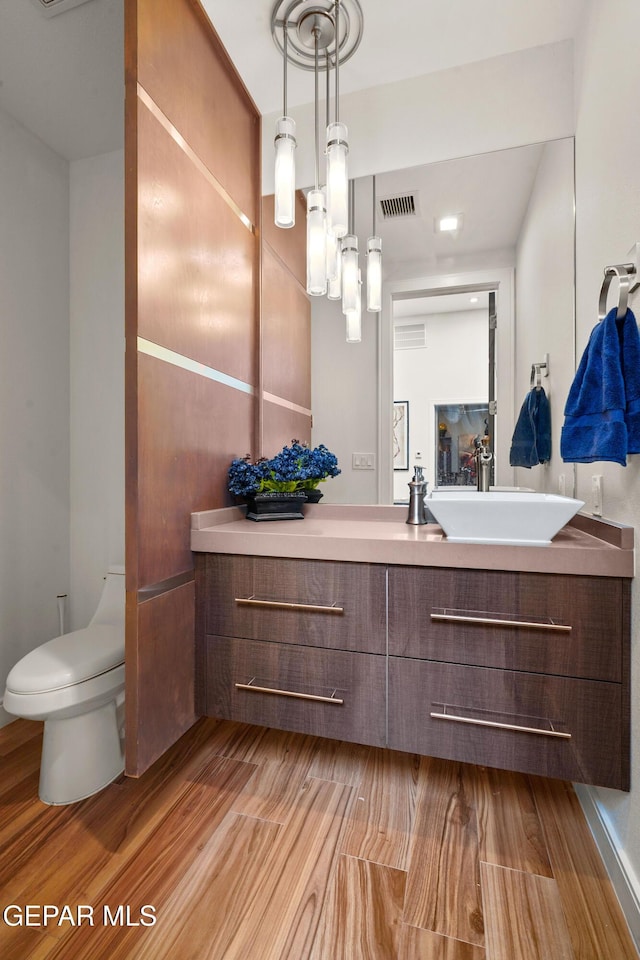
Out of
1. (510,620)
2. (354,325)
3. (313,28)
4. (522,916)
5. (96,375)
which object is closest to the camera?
(522,916)

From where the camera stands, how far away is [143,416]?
1338 mm

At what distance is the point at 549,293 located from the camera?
5.82 ft

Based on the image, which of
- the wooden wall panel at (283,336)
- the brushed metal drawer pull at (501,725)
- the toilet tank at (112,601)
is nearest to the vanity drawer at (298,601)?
the brushed metal drawer pull at (501,725)

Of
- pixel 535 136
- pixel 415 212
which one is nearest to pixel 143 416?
pixel 415 212

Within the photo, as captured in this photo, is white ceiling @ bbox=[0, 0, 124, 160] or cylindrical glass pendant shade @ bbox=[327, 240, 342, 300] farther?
cylindrical glass pendant shade @ bbox=[327, 240, 342, 300]

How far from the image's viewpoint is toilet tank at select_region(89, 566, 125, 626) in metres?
2.00

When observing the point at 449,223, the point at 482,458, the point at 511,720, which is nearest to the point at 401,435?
the point at 482,458

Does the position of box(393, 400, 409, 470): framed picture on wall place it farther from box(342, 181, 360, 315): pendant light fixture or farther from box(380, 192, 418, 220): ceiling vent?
box(380, 192, 418, 220): ceiling vent

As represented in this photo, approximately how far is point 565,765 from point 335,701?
2.05 ft

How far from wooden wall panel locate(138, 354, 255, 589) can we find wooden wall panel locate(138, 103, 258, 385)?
122 mm

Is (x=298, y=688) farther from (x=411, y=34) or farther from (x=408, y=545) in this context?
(x=411, y=34)

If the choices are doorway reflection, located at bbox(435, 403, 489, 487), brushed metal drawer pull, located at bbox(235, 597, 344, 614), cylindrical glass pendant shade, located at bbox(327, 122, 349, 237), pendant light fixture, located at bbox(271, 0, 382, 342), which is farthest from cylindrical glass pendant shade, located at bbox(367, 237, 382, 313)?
brushed metal drawer pull, located at bbox(235, 597, 344, 614)

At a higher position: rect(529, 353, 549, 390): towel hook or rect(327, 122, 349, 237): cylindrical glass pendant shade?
rect(327, 122, 349, 237): cylindrical glass pendant shade

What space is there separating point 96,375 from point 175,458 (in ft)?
3.78
